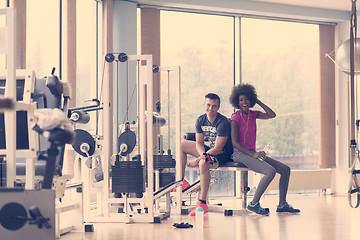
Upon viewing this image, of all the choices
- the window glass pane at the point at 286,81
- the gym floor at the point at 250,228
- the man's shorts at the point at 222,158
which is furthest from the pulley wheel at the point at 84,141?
the window glass pane at the point at 286,81

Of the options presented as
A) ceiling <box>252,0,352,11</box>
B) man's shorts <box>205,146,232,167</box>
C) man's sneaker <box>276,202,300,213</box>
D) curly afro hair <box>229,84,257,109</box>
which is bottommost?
man's sneaker <box>276,202,300,213</box>

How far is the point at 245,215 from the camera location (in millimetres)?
5559

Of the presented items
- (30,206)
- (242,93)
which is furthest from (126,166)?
(30,206)

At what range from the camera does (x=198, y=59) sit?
7691mm

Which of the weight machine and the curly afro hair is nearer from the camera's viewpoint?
the weight machine

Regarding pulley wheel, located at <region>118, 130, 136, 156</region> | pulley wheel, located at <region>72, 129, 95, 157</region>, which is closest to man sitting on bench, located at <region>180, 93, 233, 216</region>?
pulley wheel, located at <region>118, 130, 136, 156</region>

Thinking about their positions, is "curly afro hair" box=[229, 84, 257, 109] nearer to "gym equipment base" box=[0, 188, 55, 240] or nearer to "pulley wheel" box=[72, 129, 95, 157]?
"pulley wheel" box=[72, 129, 95, 157]

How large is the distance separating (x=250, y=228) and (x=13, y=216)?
2091 mm

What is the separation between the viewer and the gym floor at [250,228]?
4090 millimetres

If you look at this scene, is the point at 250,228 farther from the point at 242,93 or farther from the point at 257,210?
the point at 242,93

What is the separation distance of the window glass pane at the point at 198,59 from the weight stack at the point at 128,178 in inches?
110

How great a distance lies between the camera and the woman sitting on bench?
5.55 metres

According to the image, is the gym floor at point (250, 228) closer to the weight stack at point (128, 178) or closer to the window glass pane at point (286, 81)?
the weight stack at point (128, 178)

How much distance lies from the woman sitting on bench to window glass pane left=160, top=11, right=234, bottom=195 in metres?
1.84
